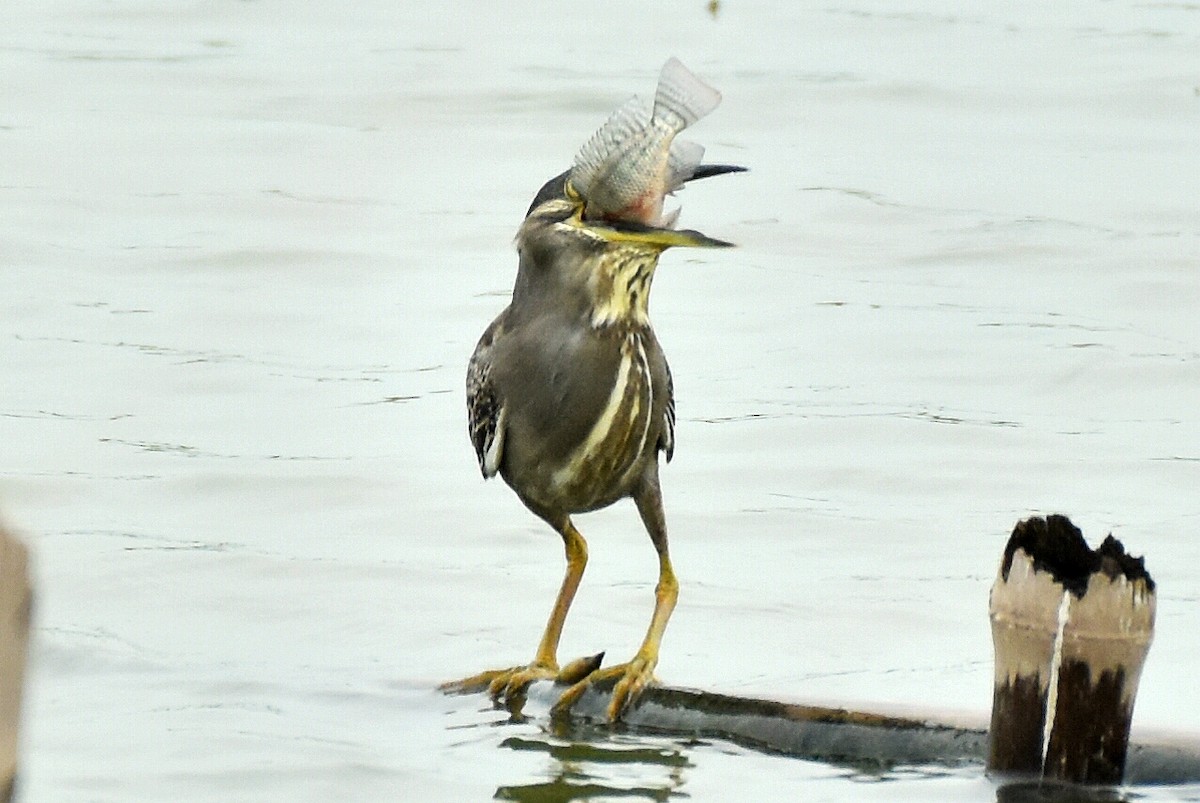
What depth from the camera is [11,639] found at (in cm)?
362

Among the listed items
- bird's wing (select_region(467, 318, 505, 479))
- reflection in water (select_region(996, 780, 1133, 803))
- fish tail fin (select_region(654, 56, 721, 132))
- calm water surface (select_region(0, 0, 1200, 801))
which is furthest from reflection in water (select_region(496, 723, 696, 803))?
fish tail fin (select_region(654, 56, 721, 132))

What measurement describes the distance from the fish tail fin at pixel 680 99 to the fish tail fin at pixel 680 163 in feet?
0.19

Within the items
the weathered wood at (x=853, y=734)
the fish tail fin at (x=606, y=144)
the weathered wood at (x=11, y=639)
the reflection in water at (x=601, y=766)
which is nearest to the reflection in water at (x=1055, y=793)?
the weathered wood at (x=853, y=734)

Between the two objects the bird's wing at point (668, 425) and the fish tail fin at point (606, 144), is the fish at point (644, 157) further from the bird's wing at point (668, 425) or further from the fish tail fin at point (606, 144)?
the bird's wing at point (668, 425)

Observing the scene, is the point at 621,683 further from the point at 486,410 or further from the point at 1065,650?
the point at 1065,650

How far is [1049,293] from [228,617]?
648 cm

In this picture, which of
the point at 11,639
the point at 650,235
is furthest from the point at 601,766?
the point at 11,639

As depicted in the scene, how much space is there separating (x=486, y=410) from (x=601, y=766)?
94 centimetres

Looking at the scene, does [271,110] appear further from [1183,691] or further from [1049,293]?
[1183,691]

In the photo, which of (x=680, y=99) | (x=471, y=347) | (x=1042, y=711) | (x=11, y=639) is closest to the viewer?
(x=11, y=639)

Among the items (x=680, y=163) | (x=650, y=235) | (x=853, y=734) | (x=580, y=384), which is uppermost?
(x=680, y=163)

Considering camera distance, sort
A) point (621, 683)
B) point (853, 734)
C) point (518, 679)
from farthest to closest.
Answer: point (518, 679) < point (621, 683) < point (853, 734)

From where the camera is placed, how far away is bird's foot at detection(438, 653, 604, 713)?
632cm

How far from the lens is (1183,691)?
710cm
